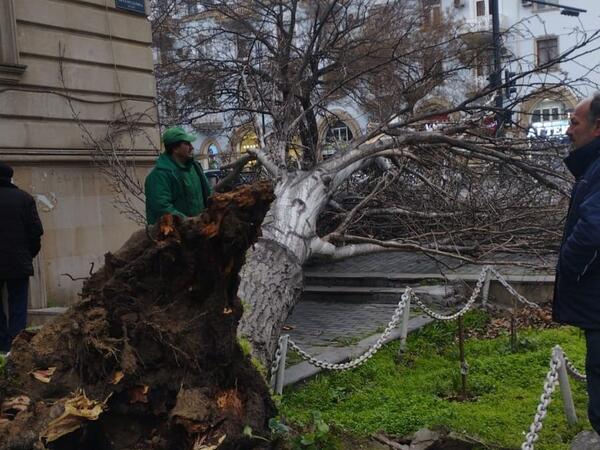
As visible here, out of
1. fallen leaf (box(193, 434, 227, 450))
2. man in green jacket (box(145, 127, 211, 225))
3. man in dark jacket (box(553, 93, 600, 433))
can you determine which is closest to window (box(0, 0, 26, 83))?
man in green jacket (box(145, 127, 211, 225))

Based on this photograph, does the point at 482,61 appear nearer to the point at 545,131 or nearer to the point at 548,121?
the point at 545,131

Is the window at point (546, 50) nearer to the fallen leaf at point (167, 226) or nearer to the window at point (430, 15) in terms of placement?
the window at point (430, 15)

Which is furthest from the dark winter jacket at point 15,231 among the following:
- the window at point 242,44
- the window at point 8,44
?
the window at point 242,44

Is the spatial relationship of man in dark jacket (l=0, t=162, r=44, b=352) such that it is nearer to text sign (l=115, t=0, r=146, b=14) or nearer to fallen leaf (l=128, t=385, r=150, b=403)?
fallen leaf (l=128, t=385, r=150, b=403)

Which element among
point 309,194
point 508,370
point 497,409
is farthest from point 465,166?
point 497,409

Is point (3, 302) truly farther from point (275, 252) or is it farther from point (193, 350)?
point (193, 350)

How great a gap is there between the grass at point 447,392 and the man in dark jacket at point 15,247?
2829 millimetres

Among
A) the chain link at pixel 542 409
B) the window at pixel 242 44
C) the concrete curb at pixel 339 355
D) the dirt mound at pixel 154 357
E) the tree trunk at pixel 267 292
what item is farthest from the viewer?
the window at pixel 242 44

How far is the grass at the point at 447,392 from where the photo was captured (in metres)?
5.02

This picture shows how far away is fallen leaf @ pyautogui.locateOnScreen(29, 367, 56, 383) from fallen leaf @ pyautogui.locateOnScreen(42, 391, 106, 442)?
11.2 inches

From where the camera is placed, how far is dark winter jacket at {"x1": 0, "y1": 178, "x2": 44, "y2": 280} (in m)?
6.73

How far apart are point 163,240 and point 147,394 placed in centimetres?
78

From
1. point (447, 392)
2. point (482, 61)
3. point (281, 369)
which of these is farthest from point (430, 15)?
point (281, 369)

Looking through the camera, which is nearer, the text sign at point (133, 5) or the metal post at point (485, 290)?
the metal post at point (485, 290)
